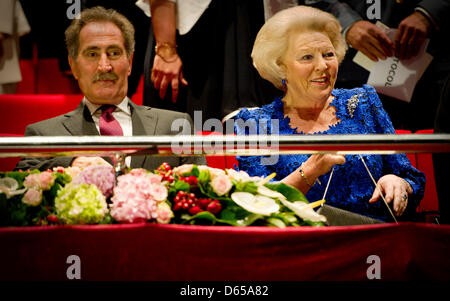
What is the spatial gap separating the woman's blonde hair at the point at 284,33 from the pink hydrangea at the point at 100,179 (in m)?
1.04

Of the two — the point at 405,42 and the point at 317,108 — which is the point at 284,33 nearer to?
the point at 317,108

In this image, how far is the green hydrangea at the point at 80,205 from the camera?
2.78 feet

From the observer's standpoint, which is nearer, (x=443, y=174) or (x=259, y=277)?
(x=259, y=277)

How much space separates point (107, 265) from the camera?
2.73 ft

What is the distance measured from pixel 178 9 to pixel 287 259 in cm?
167

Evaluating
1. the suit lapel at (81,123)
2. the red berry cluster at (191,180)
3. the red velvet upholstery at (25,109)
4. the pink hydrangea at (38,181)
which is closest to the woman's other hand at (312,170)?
the red berry cluster at (191,180)

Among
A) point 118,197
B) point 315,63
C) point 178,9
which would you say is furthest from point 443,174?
point 178,9

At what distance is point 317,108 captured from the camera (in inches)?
70.4

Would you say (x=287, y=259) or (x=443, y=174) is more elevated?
(x=443, y=174)

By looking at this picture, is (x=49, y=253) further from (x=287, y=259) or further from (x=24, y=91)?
(x=24, y=91)

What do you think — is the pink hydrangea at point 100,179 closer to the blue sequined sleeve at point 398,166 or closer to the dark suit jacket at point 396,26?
the blue sequined sleeve at point 398,166

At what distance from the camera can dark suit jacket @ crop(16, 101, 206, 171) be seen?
161cm

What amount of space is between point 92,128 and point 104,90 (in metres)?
0.17

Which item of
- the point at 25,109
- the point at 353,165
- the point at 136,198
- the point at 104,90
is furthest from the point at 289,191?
the point at 25,109
